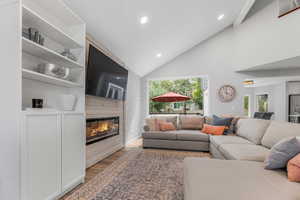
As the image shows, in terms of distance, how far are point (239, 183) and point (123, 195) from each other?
1.29 metres

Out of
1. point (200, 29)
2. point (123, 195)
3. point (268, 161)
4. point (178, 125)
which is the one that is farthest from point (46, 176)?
point (200, 29)

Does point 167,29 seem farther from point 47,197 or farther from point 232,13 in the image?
point 47,197

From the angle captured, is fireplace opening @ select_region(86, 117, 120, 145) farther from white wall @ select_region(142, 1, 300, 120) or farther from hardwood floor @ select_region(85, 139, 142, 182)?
white wall @ select_region(142, 1, 300, 120)

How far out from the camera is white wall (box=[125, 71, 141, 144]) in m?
4.46

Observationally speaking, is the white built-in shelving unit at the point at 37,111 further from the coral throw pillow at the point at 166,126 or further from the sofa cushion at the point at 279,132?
the sofa cushion at the point at 279,132

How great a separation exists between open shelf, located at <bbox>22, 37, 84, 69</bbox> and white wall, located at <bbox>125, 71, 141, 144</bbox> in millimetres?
2500

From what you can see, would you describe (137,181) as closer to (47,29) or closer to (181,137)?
(181,137)

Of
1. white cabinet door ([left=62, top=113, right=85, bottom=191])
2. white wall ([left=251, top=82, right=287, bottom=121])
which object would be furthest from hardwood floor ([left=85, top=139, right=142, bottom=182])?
white wall ([left=251, top=82, right=287, bottom=121])

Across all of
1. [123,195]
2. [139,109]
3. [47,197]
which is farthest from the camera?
[139,109]

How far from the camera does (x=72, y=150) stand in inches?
73.5

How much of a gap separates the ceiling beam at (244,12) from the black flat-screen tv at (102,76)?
3.76m

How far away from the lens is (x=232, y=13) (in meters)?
4.17

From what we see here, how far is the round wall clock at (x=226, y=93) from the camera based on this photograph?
4.77 meters

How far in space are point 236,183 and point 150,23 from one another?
9.42ft
